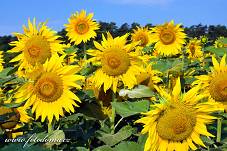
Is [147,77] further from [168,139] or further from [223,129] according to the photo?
[168,139]

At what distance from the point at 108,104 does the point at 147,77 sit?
458 millimetres

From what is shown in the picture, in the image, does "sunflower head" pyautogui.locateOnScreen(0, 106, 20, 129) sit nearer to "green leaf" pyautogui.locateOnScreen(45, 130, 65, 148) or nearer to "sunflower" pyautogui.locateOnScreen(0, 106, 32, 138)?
"sunflower" pyautogui.locateOnScreen(0, 106, 32, 138)

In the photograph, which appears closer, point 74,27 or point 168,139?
point 168,139

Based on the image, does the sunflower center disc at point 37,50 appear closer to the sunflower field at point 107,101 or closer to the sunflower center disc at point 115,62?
the sunflower field at point 107,101

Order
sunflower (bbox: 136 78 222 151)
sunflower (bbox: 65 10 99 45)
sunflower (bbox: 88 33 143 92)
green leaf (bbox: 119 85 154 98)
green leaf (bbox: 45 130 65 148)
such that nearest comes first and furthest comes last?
sunflower (bbox: 136 78 222 151) → green leaf (bbox: 45 130 65 148) → green leaf (bbox: 119 85 154 98) → sunflower (bbox: 88 33 143 92) → sunflower (bbox: 65 10 99 45)

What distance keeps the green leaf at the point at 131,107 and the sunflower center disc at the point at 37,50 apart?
0.88 m

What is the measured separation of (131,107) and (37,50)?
1065mm

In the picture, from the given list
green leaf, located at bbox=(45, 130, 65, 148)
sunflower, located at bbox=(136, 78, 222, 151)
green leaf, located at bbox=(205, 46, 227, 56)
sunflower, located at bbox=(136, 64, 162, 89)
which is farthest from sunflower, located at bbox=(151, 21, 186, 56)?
green leaf, located at bbox=(45, 130, 65, 148)

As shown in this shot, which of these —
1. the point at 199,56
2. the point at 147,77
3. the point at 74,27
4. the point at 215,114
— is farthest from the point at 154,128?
the point at 199,56

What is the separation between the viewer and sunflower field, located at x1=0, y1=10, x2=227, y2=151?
3012 mm

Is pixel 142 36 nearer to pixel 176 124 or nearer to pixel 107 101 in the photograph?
pixel 107 101

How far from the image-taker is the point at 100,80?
12.2ft

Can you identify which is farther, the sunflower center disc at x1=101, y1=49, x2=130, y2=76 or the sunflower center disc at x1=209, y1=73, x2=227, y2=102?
the sunflower center disc at x1=101, y1=49, x2=130, y2=76

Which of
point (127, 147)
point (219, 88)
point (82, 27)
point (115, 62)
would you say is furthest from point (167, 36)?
point (127, 147)
